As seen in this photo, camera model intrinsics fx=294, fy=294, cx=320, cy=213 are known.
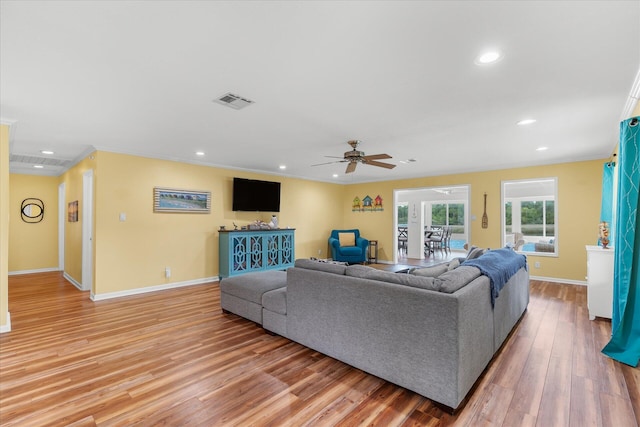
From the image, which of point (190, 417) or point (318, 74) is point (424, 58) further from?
point (190, 417)

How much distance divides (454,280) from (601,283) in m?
2.93

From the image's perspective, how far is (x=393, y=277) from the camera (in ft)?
7.61

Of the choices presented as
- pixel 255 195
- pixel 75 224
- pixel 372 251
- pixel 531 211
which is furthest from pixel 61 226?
pixel 531 211

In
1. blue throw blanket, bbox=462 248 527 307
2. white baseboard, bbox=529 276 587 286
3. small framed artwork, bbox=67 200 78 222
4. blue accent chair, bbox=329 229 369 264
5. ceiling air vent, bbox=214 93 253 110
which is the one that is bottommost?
white baseboard, bbox=529 276 587 286

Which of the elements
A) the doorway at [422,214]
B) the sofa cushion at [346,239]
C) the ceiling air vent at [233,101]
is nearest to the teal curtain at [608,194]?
the doorway at [422,214]

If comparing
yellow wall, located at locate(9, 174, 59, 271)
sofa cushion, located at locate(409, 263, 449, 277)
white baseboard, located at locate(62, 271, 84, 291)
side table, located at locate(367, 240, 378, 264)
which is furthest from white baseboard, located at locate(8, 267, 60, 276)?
sofa cushion, located at locate(409, 263, 449, 277)

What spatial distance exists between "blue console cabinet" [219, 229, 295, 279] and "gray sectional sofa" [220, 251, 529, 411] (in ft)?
9.28

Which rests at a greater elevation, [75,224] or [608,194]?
[608,194]

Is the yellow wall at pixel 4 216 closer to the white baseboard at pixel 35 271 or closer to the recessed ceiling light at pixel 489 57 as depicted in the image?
the white baseboard at pixel 35 271

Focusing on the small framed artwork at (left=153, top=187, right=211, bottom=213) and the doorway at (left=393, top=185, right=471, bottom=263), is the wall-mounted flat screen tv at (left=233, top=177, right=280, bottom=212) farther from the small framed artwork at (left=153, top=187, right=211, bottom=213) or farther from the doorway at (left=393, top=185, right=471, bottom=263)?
the doorway at (left=393, top=185, right=471, bottom=263)

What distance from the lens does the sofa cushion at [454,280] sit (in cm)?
202

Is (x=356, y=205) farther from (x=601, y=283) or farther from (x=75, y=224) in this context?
(x=75, y=224)

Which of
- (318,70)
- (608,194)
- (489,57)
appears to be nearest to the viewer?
(489,57)

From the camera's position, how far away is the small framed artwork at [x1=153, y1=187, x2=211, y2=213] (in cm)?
516
